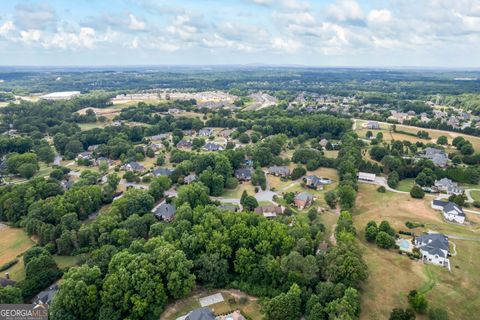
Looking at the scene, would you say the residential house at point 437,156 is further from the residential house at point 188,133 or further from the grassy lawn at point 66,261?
Result: the grassy lawn at point 66,261

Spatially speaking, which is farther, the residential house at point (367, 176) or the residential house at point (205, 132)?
the residential house at point (205, 132)

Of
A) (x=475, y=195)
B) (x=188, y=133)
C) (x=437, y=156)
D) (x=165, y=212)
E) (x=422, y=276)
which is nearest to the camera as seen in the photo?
(x=422, y=276)

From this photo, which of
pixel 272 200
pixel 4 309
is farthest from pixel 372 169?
pixel 4 309

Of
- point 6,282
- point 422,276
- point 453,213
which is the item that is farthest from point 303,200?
point 6,282

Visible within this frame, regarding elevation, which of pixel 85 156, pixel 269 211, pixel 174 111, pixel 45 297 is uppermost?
pixel 174 111

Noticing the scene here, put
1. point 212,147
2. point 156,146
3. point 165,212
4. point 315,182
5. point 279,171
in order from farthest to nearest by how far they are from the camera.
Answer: point 156,146
point 212,147
point 279,171
point 315,182
point 165,212

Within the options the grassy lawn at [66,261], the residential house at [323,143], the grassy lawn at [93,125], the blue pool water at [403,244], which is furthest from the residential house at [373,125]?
the grassy lawn at [66,261]

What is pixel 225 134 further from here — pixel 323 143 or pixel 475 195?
pixel 475 195
